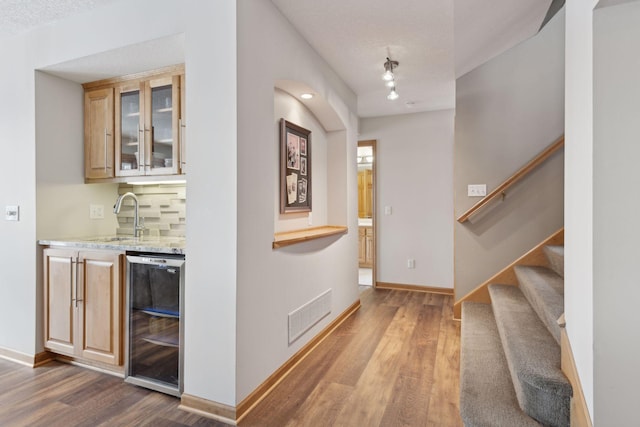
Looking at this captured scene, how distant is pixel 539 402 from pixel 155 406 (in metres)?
2.02

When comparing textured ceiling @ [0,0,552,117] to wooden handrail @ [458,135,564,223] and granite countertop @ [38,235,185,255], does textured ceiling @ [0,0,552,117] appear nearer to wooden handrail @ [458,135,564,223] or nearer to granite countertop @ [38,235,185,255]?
wooden handrail @ [458,135,564,223]

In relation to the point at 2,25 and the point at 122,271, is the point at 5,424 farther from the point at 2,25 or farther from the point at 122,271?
the point at 2,25

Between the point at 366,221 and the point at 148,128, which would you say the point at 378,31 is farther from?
the point at 366,221

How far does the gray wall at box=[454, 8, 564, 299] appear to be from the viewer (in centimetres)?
307

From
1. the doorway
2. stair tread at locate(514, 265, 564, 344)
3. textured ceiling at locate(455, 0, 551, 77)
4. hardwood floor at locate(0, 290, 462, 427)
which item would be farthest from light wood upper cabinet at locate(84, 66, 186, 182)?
the doorway

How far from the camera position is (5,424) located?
6.08ft

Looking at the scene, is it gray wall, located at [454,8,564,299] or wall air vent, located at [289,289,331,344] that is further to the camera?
gray wall, located at [454,8,564,299]

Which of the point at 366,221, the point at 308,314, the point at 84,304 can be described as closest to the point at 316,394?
the point at 308,314

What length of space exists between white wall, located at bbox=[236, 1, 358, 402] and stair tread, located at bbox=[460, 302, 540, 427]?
1.16 m

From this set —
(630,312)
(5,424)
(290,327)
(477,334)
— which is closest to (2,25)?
(5,424)

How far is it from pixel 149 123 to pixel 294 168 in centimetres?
117

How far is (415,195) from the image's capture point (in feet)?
15.9

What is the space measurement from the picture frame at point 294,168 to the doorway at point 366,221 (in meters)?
1.96

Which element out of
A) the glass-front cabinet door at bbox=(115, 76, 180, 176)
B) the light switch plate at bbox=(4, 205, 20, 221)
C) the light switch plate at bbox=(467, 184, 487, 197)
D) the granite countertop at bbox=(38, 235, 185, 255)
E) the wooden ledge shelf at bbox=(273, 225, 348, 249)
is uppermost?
the glass-front cabinet door at bbox=(115, 76, 180, 176)
